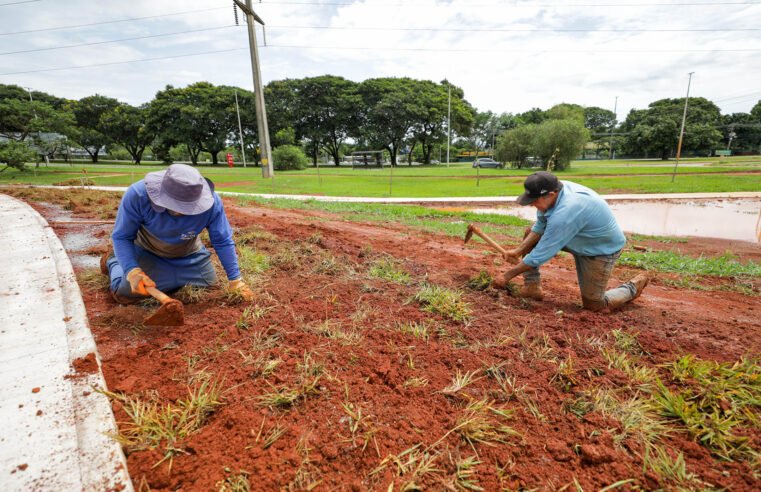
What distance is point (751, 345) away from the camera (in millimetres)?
2512

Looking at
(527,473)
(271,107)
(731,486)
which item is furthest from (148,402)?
(271,107)

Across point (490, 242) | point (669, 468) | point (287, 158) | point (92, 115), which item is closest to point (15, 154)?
point (287, 158)

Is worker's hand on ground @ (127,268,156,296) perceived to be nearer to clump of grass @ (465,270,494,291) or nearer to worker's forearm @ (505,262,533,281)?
clump of grass @ (465,270,494,291)

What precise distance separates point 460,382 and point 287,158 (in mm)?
32770

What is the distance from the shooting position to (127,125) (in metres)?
39.1

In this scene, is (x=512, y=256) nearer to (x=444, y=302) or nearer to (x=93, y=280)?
(x=444, y=302)

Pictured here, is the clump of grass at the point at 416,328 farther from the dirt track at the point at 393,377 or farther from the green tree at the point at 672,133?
the green tree at the point at 672,133

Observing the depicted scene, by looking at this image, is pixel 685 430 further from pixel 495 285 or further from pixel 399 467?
pixel 495 285

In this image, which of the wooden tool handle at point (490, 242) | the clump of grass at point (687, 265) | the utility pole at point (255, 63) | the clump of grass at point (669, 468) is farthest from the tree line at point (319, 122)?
the clump of grass at point (669, 468)

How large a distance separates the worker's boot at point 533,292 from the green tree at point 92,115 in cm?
4955

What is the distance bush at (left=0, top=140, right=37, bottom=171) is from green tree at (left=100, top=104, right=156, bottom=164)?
79.5 ft

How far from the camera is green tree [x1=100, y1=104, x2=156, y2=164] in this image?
3822 centimetres

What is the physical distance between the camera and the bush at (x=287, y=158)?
3192 cm

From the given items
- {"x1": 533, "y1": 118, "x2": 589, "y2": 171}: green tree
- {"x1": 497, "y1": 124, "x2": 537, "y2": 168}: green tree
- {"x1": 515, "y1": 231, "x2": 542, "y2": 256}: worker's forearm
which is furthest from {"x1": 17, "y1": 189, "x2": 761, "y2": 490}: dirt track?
{"x1": 497, "y1": 124, "x2": 537, "y2": 168}: green tree
